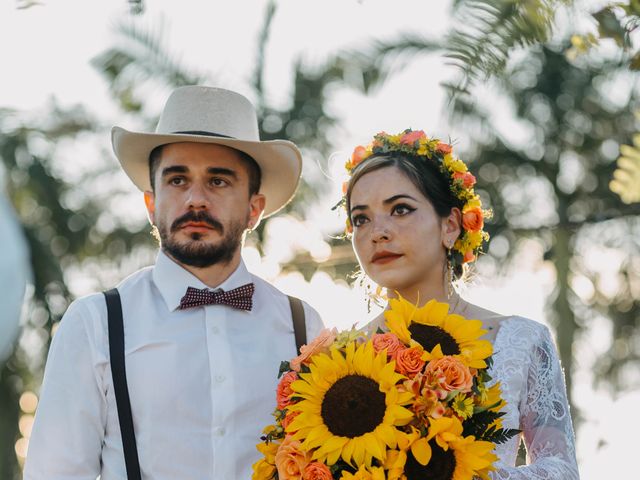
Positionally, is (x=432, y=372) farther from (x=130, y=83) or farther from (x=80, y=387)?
(x=130, y=83)

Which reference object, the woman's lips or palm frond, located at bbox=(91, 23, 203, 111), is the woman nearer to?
the woman's lips

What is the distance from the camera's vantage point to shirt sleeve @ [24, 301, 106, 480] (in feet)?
12.6

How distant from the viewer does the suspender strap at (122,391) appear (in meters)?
3.89

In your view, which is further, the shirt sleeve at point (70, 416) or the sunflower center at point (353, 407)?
the shirt sleeve at point (70, 416)

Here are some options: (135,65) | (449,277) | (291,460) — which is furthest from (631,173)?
(135,65)

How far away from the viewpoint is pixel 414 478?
322cm

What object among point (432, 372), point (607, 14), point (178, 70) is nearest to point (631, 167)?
point (607, 14)

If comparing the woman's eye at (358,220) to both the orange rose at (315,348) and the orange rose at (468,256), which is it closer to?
the orange rose at (468,256)

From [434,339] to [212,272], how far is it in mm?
1238

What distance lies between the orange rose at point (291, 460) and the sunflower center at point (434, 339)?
1.67ft

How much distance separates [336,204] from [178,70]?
963cm

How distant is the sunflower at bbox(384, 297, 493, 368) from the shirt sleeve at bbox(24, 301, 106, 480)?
1.16 meters

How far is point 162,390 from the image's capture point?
4008 millimetres

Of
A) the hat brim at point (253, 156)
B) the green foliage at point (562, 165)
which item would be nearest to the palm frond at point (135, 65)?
the green foliage at point (562, 165)
